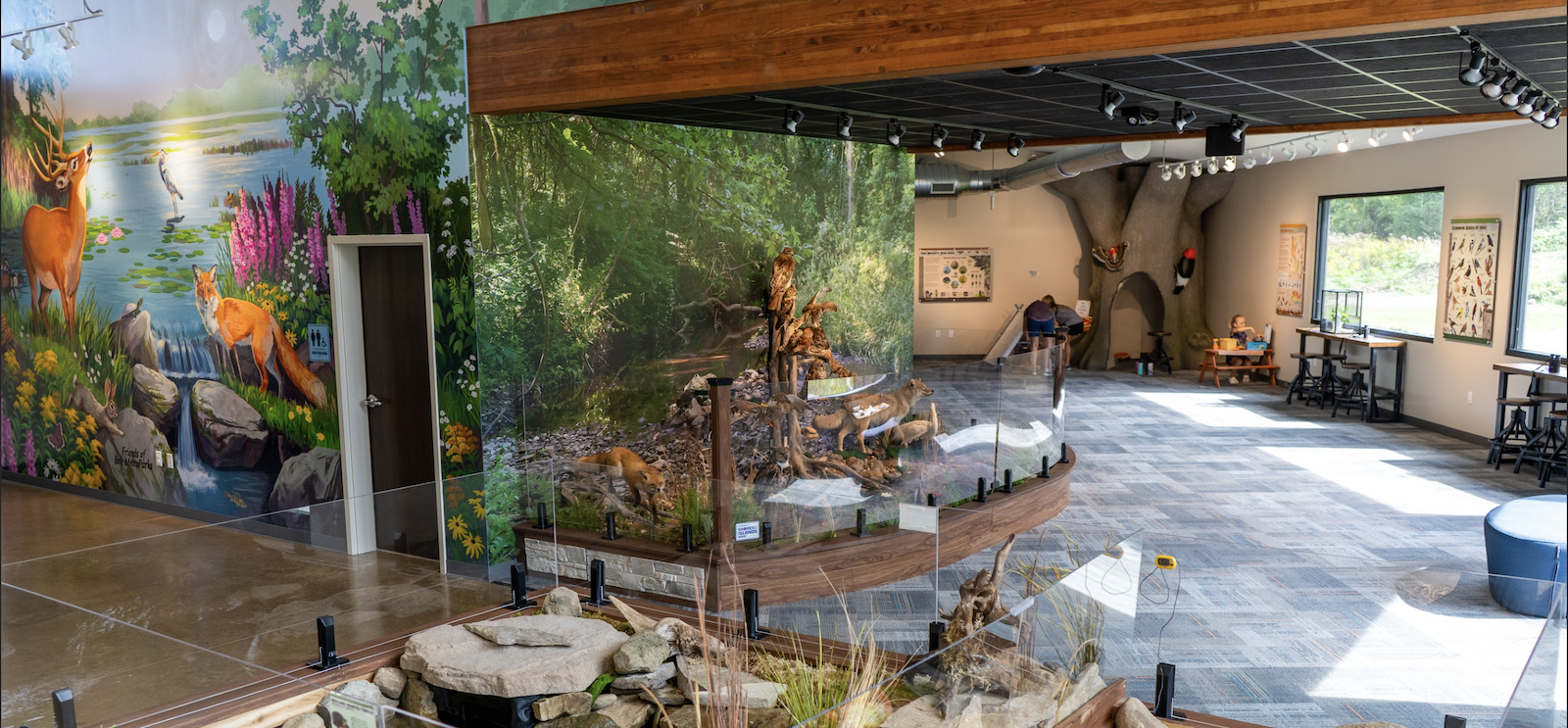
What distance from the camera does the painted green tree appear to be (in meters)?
6.08

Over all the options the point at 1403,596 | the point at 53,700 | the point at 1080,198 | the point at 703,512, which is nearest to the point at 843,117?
the point at 703,512

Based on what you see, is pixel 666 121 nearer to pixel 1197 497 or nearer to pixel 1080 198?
pixel 1197 497

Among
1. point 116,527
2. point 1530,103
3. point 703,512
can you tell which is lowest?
point 116,527

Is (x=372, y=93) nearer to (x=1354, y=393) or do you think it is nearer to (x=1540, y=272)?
(x=1540, y=272)

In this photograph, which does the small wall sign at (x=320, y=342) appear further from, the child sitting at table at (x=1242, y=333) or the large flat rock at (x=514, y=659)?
the child sitting at table at (x=1242, y=333)

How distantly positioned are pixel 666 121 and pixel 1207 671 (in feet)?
15.5

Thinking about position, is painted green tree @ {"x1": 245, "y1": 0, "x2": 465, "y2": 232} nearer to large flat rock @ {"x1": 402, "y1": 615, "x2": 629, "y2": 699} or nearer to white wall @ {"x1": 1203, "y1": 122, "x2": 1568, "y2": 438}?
large flat rock @ {"x1": 402, "y1": 615, "x2": 629, "y2": 699}

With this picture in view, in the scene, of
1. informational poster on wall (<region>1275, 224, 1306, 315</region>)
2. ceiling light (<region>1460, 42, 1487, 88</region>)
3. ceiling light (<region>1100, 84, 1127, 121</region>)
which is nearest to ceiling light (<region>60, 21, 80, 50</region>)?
ceiling light (<region>1100, 84, 1127, 121</region>)

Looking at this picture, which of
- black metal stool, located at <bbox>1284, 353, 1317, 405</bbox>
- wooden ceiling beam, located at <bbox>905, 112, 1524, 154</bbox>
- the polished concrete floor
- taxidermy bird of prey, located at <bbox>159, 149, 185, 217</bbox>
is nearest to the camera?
the polished concrete floor

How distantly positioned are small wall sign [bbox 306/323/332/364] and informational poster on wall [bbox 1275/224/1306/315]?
11.7 m

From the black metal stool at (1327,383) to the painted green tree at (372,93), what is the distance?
10.2 metres

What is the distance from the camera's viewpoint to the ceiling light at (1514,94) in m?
5.62

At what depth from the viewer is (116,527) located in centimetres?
759

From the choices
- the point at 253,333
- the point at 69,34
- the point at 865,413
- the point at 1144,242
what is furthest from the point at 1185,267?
the point at 69,34
